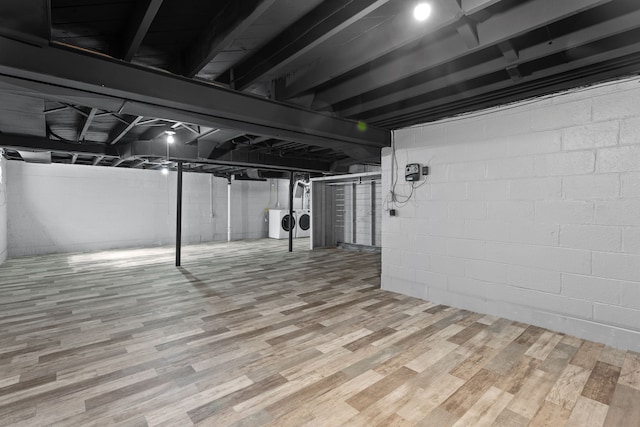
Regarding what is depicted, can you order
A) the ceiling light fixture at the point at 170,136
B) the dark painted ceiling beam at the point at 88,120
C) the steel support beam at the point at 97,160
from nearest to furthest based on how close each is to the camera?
the dark painted ceiling beam at the point at 88,120 → the ceiling light fixture at the point at 170,136 → the steel support beam at the point at 97,160

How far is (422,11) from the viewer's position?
166 centimetres

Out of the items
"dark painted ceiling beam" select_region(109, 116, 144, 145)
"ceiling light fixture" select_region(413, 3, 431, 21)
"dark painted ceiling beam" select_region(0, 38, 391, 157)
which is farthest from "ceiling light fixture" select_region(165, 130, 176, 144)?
"ceiling light fixture" select_region(413, 3, 431, 21)

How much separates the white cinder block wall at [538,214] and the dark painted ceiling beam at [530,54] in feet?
2.91

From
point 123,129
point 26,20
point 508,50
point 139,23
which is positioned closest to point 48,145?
point 123,129

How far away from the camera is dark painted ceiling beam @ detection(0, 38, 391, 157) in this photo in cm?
183

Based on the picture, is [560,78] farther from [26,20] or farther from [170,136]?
[170,136]

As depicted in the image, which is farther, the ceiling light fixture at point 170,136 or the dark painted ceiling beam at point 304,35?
the ceiling light fixture at point 170,136

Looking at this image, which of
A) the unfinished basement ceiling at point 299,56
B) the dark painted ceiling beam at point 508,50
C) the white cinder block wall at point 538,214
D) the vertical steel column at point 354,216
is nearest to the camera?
the unfinished basement ceiling at point 299,56

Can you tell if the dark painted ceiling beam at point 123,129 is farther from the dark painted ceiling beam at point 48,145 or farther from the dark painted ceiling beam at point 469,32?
the dark painted ceiling beam at point 469,32

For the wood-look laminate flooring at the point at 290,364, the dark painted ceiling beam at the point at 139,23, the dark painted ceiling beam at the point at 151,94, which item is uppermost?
the dark painted ceiling beam at the point at 139,23

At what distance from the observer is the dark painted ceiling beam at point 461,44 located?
1.69 m

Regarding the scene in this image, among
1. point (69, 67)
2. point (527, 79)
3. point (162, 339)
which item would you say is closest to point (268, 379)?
point (162, 339)

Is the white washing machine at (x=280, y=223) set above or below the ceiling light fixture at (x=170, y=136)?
below

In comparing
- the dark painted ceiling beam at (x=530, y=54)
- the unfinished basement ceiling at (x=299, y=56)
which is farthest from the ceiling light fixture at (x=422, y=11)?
the dark painted ceiling beam at (x=530, y=54)
